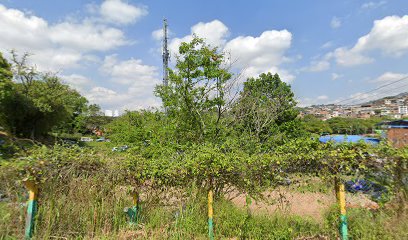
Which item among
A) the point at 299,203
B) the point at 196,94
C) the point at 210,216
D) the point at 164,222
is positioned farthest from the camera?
the point at 196,94

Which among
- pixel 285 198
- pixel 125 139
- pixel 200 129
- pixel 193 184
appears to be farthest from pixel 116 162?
pixel 125 139

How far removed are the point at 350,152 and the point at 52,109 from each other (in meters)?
31.9

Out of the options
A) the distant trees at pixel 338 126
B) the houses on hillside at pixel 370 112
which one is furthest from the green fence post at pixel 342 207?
the houses on hillside at pixel 370 112

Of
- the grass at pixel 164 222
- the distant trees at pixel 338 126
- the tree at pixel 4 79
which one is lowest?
the grass at pixel 164 222

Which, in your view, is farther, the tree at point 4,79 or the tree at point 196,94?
the tree at point 4,79

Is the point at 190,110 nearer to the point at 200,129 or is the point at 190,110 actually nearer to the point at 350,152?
the point at 200,129

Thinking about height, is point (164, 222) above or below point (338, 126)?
below

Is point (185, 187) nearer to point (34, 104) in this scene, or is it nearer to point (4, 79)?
point (4, 79)

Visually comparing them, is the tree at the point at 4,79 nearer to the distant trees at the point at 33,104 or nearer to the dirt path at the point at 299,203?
the distant trees at the point at 33,104

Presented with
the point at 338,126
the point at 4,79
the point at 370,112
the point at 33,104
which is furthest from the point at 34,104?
the point at 370,112

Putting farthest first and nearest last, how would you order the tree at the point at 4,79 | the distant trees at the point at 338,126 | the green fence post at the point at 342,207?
the distant trees at the point at 338,126, the tree at the point at 4,79, the green fence post at the point at 342,207

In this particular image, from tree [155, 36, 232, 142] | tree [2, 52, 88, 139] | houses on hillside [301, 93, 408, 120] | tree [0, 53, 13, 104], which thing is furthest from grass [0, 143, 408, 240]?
houses on hillside [301, 93, 408, 120]

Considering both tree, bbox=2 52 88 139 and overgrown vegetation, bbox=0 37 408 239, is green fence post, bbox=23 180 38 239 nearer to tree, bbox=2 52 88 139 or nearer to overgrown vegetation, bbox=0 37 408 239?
overgrown vegetation, bbox=0 37 408 239

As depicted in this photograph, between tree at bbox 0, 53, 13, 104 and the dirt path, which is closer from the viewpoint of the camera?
the dirt path
